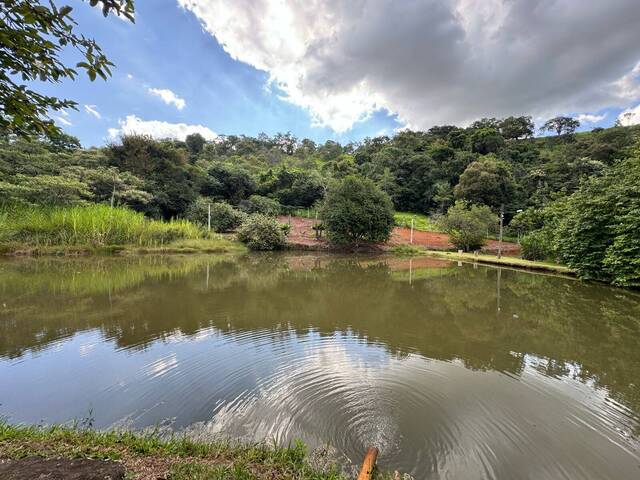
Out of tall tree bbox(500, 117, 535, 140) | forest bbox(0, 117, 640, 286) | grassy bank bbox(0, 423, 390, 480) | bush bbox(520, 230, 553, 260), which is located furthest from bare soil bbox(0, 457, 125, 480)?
tall tree bbox(500, 117, 535, 140)

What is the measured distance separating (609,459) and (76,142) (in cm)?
3695

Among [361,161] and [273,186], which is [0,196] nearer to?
[273,186]

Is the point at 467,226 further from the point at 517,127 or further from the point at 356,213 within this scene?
the point at 517,127

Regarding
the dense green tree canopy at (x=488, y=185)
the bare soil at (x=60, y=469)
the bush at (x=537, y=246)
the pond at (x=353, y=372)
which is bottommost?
the pond at (x=353, y=372)

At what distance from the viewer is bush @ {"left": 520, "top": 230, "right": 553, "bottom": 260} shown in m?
17.8

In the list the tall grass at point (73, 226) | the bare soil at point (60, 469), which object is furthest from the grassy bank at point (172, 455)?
the tall grass at point (73, 226)

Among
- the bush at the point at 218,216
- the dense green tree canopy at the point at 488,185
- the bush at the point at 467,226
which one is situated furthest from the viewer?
the dense green tree canopy at the point at 488,185

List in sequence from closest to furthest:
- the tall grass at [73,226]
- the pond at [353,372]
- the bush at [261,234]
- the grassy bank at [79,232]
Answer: the pond at [353,372] < the grassy bank at [79,232] < the tall grass at [73,226] < the bush at [261,234]

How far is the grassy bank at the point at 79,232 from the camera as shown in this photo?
1614cm

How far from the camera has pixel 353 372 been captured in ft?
14.9

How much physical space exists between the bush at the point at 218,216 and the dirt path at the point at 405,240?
5.09 metres

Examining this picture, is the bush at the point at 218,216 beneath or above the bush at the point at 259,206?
beneath

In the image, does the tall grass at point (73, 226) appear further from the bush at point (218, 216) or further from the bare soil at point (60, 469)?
the bare soil at point (60, 469)

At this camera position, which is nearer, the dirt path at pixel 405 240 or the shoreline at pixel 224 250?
the shoreline at pixel 224 250
